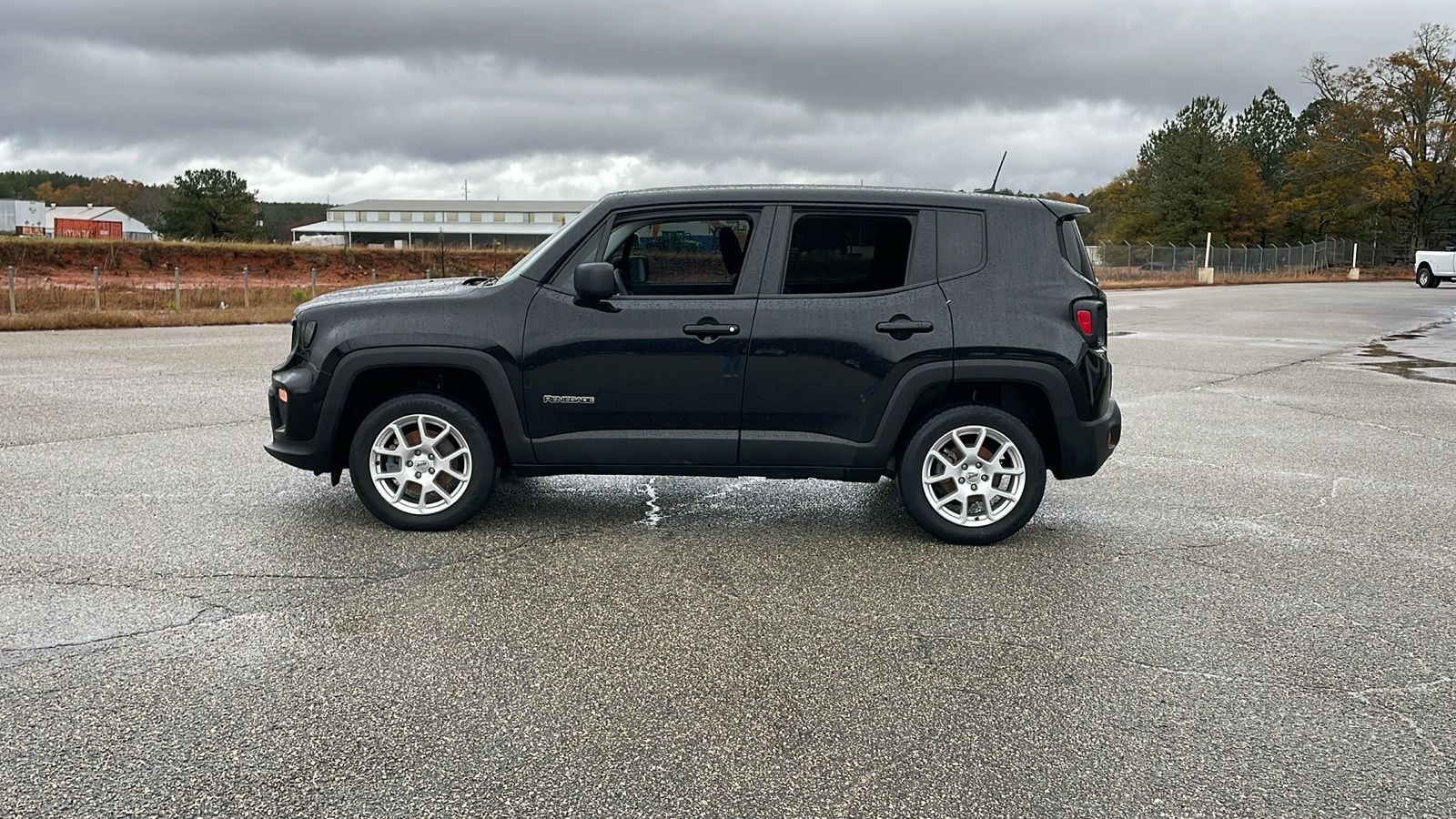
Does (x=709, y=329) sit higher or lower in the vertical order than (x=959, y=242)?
lower

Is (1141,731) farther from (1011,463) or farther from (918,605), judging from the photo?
(1011,463)

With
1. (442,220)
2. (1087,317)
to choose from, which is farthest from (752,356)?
(442,220)

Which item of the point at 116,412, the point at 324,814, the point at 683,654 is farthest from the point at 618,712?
the point at 116,412

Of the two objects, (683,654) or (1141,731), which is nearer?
(1141,731)

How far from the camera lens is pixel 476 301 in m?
5.84

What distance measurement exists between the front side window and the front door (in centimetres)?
1

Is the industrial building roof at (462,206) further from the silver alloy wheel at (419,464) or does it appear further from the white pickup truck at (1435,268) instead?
the silver alloy wheel at (419,464)

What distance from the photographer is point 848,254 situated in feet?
19.4

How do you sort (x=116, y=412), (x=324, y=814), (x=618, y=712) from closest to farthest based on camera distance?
(x=324, y=814) < (x=618, y=712) < (x=116, y=412)

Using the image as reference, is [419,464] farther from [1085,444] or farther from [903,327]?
[1085,444]

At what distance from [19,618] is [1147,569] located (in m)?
4.87

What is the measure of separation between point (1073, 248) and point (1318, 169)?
77.8 metres

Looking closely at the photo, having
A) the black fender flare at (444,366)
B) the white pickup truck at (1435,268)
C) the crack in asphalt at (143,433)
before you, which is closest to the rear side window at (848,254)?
the black fender flare at (444,366)

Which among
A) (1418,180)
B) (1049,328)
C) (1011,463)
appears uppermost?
(1418,180)
